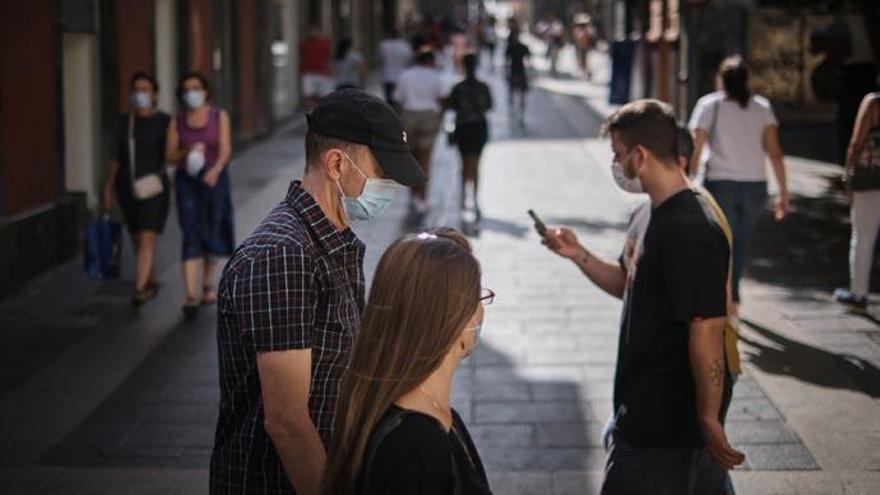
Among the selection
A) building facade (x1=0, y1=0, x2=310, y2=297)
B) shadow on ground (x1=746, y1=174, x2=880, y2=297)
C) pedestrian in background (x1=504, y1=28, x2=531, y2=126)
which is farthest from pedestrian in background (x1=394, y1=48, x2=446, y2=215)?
pedestrian in background (x1=504, y1=28, x2=531, y2=126)

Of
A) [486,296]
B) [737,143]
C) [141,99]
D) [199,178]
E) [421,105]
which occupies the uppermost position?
[486,296]

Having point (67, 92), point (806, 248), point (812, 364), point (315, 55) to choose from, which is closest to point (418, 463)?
point (812, 364)

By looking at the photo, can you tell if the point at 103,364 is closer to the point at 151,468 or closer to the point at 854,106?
the point at 151,468

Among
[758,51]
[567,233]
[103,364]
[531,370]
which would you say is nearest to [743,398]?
[531,370]

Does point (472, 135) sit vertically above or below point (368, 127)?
below

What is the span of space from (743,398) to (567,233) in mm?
2862

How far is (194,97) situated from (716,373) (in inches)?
238

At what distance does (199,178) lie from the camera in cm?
963

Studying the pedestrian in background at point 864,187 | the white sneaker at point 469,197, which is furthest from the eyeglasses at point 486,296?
the white sneaker at point 469,197

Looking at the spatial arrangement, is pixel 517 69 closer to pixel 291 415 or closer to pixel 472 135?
pixel 472 135

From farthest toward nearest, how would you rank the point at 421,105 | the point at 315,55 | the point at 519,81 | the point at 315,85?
the point at 519,81 → the point at 315,55 → the point at 315,85 → the point at 421,105

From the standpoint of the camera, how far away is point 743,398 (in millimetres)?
7254

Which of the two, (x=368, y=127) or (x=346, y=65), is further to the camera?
(x=346, y=65)

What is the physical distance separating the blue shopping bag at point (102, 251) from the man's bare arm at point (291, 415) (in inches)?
258
